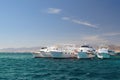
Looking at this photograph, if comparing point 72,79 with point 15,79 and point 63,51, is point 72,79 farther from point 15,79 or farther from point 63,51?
point 63,51

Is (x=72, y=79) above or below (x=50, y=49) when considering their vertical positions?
below

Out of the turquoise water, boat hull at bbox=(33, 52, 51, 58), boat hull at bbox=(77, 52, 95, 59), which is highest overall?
boat hull at bbox=(33, 52, 51, 58)

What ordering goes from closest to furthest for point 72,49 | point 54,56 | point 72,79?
point 72,79 → point 54,56 → point 72,49

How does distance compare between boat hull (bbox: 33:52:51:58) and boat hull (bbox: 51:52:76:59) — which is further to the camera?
boat hull (bbox: 33:52:51:58)

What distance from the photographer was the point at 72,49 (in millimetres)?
152625

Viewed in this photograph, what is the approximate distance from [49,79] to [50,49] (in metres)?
95.5

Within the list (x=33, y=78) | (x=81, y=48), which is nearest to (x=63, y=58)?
(x=81, y=48)

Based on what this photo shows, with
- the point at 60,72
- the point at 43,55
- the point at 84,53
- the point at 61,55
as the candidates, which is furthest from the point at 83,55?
the point at 60,72

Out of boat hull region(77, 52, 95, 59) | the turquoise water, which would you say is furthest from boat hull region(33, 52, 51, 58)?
the turquoise water

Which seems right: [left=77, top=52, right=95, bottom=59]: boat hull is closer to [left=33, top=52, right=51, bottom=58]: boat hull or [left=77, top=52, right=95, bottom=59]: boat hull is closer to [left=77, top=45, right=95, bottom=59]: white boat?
[left=77, top=45, right=95, bottom=59]: white boat

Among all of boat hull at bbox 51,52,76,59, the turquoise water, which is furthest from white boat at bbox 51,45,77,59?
the turquoise water

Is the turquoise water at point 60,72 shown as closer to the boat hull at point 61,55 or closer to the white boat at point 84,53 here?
the boat hull at point 61,55

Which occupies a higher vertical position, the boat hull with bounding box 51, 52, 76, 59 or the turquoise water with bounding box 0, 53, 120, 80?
the boat hull with bounding box 51, 52, 76, 59

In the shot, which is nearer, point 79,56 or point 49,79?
point 49,79
